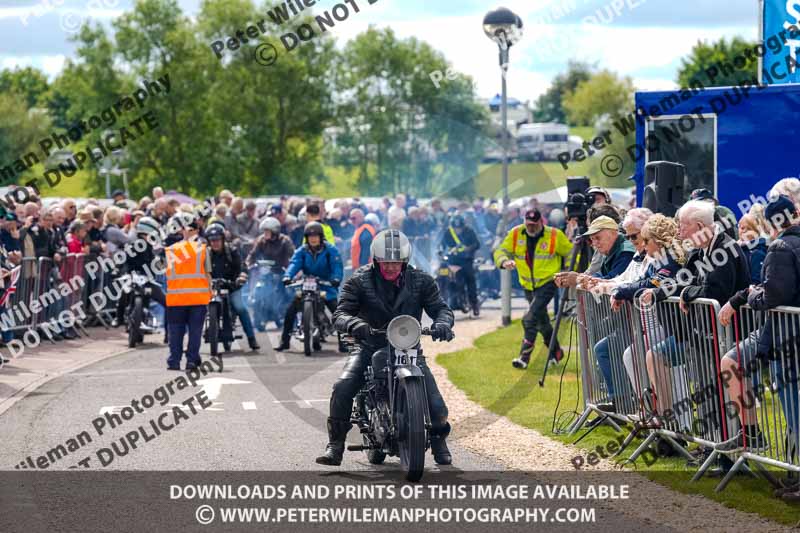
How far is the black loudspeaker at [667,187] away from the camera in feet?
41.2

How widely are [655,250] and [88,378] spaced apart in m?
8.29

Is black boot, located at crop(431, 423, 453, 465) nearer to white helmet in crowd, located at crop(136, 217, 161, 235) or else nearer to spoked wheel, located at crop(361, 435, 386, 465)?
spoked wheel, located at crop(361, 435, 386, 465)

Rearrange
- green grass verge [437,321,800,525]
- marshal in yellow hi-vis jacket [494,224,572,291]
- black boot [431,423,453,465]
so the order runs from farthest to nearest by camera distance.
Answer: marshal in yellow hi-vis jacket [494,224,572,291] < black boot [431,423,453,465] < green grass verge [437,321,800,525]

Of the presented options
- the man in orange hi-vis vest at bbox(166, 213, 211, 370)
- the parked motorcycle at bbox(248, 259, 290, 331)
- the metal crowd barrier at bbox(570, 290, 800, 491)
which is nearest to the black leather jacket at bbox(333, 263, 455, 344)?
the metal crowd barrier at bbox(570, 290, 800, 491)

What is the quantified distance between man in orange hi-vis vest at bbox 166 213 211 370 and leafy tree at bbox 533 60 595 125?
150m

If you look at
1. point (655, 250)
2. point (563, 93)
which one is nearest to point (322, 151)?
point (563, 93)

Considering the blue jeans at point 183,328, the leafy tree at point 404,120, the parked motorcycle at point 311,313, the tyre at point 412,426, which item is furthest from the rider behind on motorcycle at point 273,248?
the leafy tree at point 404,120

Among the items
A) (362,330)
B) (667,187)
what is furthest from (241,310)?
(362,330)

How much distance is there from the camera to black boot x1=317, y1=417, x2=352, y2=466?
9805mm

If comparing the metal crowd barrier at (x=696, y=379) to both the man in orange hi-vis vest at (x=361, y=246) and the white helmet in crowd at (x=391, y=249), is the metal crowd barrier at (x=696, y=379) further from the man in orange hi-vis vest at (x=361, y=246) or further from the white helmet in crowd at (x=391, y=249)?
the man in orange hi-vis vest at (x=361, y=246)

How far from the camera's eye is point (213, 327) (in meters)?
18.3

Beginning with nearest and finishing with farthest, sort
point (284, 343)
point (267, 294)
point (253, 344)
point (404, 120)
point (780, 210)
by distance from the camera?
point (780, 210), point (253, 344), point (284, 343), point (267, 294), point (404, 120)

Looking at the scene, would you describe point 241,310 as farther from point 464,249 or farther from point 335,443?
point 335,443

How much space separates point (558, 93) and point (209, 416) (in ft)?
514
